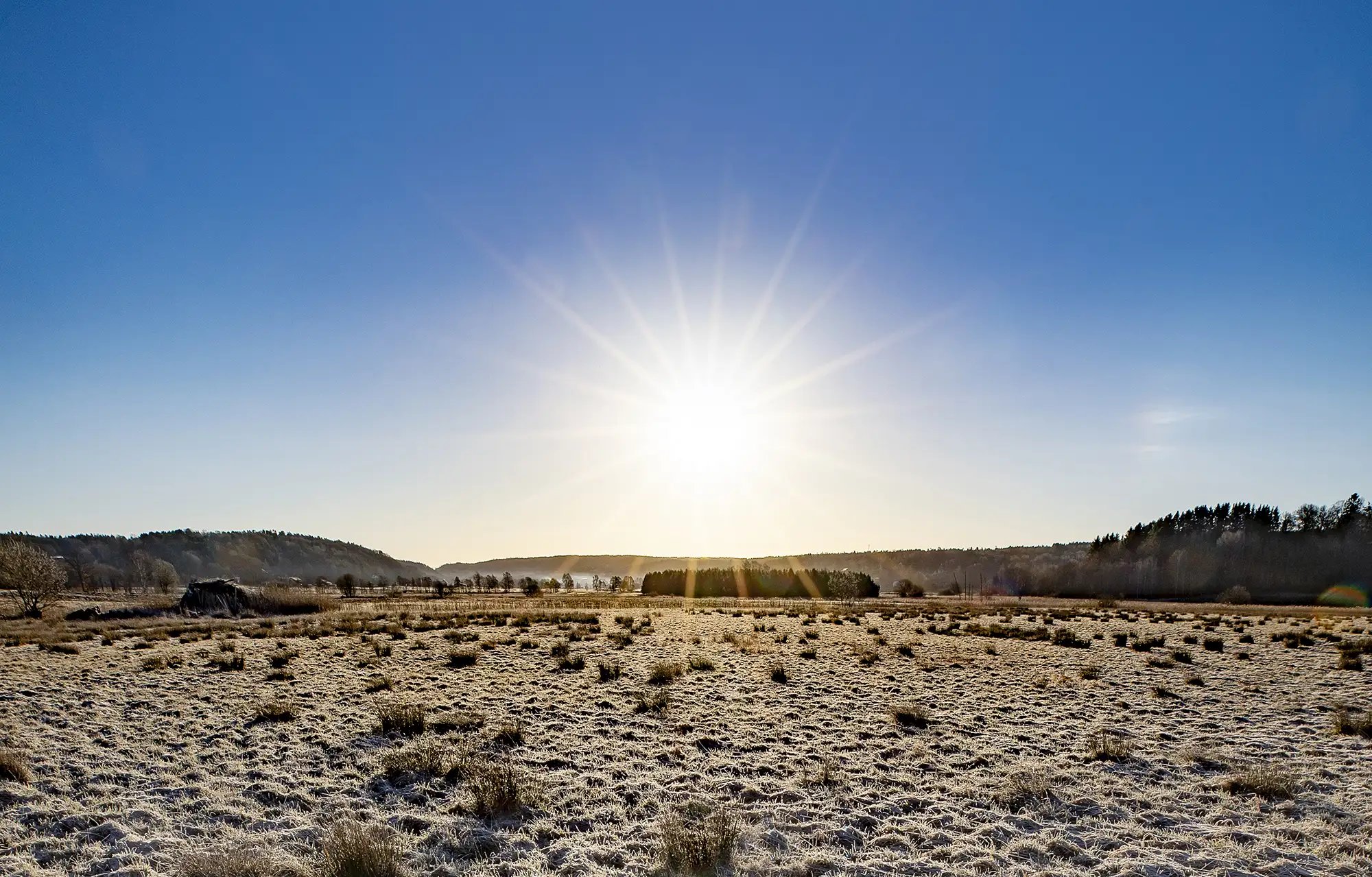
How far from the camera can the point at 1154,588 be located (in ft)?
329

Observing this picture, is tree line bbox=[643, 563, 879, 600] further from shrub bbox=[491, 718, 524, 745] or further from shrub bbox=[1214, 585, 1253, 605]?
shrub bbox=[491, 718, 524, 745]

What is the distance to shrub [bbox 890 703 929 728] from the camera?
11.9 meters

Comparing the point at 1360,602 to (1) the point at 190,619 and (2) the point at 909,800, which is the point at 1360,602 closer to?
(2) the point at 909,800

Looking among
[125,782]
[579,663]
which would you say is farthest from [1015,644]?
[125,782]

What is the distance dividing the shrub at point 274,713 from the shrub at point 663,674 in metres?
7.87

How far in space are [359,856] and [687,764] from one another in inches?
198

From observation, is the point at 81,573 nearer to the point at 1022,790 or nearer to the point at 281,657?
the point at 281,657

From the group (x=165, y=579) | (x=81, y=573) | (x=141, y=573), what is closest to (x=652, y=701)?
(x=165, y=579)

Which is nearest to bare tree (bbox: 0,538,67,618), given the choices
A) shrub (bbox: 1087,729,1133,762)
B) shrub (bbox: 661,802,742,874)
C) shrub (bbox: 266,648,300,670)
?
shrub (bbox: 266,648,300,670)

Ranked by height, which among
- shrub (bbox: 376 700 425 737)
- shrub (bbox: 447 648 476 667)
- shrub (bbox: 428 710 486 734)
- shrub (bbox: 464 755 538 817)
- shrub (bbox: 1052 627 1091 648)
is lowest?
shrub (bbox: 1052 627 1091 648)

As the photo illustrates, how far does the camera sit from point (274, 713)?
12.1m

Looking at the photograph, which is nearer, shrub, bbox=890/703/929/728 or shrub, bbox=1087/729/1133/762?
shrub, bbox=1087/729/1133/762

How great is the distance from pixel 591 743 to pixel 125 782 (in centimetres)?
651

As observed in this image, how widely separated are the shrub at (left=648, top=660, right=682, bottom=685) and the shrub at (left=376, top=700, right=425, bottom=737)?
5940 mm
